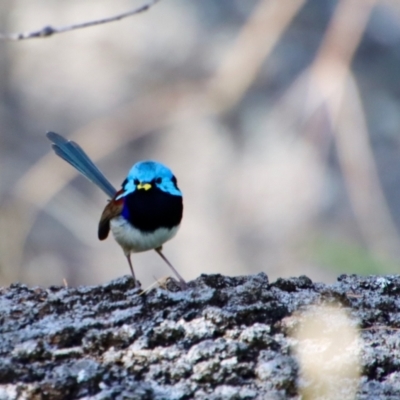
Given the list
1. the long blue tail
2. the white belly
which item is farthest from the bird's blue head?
the long blue tail

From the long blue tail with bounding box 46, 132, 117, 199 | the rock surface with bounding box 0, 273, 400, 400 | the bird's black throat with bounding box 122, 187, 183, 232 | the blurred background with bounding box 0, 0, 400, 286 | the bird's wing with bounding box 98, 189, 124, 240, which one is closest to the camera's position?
the rock surface with bounding box 0, 273, 400, 400

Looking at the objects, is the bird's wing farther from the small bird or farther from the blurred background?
the blurred background

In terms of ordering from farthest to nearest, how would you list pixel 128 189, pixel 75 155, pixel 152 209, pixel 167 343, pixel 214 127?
pixel 214 127
pixel 75 155
pixel 128 189
pixel 152 209
pixel 167 343

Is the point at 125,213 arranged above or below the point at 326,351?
above

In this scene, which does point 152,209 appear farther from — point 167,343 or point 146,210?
point 167,343

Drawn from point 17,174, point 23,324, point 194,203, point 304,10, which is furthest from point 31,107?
point 23,324

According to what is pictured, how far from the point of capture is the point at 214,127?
306 inches

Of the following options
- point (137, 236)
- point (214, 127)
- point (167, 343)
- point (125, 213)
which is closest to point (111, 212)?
point (125, 213)

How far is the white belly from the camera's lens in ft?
15.1

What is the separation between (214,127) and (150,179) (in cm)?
317

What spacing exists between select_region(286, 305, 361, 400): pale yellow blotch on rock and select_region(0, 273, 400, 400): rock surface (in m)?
0.03

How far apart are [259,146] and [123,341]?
17.0 ft

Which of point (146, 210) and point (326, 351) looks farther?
point (146, 210)

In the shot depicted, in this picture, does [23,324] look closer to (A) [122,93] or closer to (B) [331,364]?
(B) [331,364]
